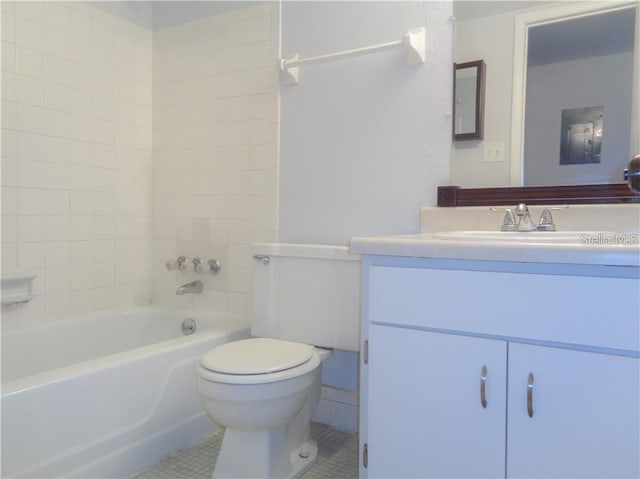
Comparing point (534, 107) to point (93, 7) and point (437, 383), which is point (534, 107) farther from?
point (93, 7)

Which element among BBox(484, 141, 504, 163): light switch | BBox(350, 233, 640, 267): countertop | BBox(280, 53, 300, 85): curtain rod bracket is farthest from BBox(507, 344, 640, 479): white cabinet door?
BBox(280, 53, 300, 85): curtain rod bracket

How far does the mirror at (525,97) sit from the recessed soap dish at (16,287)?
1.80 m

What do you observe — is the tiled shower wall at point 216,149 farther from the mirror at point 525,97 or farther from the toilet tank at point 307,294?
the mirror at point 525,97

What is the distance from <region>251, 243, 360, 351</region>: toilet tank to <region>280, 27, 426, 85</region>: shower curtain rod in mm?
791

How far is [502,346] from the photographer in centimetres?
105

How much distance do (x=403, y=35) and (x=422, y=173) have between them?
0.53m

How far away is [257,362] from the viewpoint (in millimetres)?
1472

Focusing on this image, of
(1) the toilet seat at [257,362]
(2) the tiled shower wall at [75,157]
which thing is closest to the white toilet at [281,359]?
(1) the toilet seat at [257,362]

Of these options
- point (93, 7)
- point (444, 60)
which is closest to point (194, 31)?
point (93, 7)

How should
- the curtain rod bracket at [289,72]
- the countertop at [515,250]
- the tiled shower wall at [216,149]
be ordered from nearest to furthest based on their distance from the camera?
the countertop at [515,250] < the curtain rod bracket at [289,72] < the tiled shower wall at [216,149]

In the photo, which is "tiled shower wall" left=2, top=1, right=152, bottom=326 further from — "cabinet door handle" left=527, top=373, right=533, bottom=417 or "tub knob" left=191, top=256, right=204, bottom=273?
"cabinet door handle" left=527, top=373, right=533, bottom=417

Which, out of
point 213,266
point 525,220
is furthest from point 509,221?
point 213,266

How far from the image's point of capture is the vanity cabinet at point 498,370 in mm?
946

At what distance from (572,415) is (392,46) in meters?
1.41
